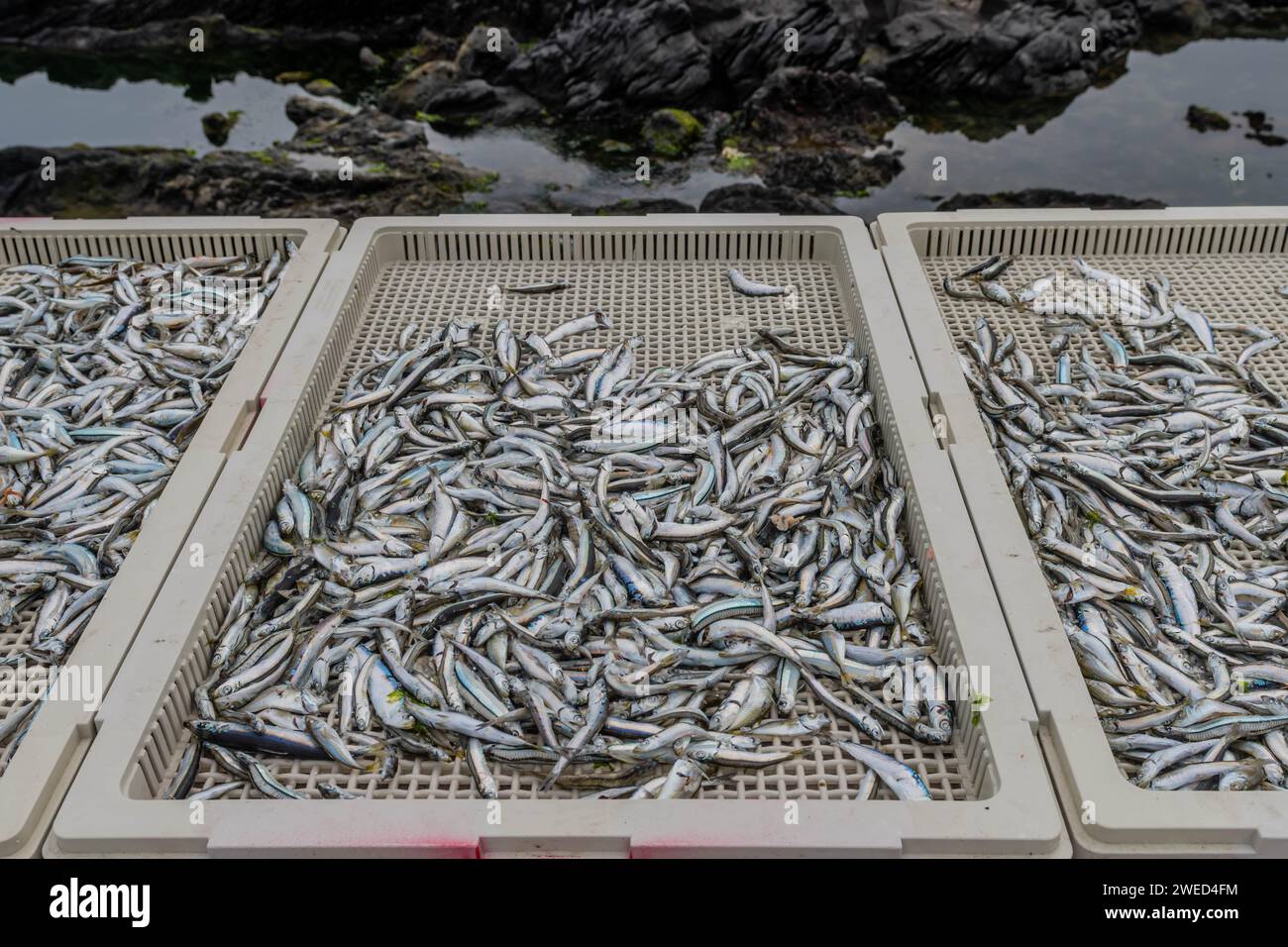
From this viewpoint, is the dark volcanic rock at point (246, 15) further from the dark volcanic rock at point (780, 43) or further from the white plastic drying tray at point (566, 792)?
the white plastic drying tray at point (566, 792)

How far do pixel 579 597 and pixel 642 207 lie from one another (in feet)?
28.8

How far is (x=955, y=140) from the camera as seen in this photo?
13.6 m

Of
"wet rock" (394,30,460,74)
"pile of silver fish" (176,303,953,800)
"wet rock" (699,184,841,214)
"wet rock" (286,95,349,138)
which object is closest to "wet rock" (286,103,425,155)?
"wet rock" (286,95,349,138)

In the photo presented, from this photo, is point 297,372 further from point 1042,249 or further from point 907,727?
point 1042,249

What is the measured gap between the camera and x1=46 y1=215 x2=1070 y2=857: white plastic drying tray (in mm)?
2592

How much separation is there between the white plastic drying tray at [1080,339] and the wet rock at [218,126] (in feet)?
38.2

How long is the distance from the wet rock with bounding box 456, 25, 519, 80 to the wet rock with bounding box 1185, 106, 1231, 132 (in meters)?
10.1

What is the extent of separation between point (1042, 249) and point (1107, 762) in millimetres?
3698

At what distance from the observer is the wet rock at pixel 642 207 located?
37.0 ft

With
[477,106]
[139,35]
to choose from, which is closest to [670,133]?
[477,106]

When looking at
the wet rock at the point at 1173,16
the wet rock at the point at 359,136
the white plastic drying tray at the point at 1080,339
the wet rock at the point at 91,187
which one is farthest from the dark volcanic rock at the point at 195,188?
the wet rock at the point at 1173,16

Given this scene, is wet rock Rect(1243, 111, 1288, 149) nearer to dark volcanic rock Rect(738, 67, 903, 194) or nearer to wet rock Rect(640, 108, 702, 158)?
dark volcanic rock Rect(738, 67, 903, 194)

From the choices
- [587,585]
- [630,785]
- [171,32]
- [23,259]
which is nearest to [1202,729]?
[630,785]

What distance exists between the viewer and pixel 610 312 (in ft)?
17.3
